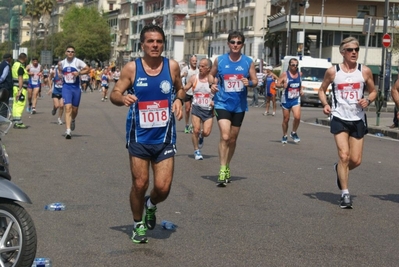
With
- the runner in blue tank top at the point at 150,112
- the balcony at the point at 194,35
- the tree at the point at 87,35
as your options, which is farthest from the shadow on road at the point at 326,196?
the tree at the point at 87,35

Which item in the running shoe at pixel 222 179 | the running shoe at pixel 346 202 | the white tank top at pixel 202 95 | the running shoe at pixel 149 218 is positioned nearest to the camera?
the running shoe at pixel 149 218

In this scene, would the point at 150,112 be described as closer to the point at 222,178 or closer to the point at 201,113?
the point at 222,178

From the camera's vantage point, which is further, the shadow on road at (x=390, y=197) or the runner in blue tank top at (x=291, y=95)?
the runner in blue tank top at (x=291, y=95)

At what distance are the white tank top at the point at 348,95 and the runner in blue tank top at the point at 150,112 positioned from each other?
10.5ft

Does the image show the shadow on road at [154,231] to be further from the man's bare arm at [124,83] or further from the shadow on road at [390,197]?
the shadow on road at [390,197]

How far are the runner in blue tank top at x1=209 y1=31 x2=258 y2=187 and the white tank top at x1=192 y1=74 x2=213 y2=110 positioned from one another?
332 centimetres

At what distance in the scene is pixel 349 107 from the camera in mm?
10695

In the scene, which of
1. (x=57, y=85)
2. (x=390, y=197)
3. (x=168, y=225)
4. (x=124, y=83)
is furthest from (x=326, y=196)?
(x=57, y=85)

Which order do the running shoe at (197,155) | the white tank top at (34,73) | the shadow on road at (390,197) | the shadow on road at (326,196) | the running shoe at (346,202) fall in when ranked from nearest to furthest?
the running shoe at (346,202) → the shadow on road at (326,196) → the shadow on road at (390,197) → the running shoe at (197,155) → the white tank top at (34,73)

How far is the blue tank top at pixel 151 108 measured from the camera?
26.0 ft

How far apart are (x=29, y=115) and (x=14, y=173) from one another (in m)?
16.0

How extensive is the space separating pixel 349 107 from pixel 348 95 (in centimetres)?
14

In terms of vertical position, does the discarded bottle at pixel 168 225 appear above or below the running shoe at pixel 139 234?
below

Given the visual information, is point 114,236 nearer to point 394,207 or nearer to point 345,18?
point 394,207
